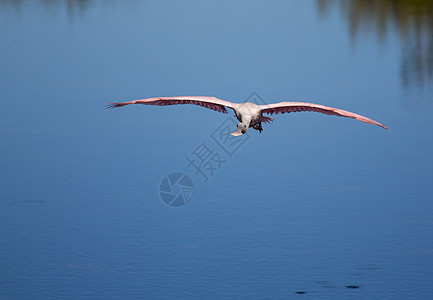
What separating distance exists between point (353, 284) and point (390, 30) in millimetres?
38614

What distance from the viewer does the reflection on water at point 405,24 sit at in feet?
254

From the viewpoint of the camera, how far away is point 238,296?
164 ft

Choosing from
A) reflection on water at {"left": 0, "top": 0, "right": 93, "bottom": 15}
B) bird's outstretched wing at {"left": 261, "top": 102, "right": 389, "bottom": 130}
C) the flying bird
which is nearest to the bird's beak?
→ the flying bird

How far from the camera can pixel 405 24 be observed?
86.0 meters

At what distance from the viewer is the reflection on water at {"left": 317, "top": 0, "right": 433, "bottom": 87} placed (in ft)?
254

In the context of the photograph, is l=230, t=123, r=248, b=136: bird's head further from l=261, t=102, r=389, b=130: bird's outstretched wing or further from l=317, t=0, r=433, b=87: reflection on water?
l=317, t=0, r=433, b=87: reflection on water

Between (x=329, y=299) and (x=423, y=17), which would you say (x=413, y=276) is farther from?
(x=423, y=17)

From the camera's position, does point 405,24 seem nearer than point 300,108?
No

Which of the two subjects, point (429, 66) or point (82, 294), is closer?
point (82, 294)

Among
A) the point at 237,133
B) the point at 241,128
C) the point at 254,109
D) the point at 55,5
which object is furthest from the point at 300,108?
the point at 55,5

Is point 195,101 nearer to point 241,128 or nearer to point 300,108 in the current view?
point 241,128

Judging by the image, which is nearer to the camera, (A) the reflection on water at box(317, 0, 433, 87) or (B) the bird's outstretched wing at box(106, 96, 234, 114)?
(B) the bird's outstretched wing at box(106, 96, 234, 114)

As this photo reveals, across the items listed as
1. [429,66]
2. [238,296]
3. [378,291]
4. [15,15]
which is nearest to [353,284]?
[378,291]

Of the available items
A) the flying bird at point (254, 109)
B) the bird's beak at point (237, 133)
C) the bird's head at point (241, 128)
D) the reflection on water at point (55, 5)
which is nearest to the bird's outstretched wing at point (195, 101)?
the flying bird at point (254, 109)
